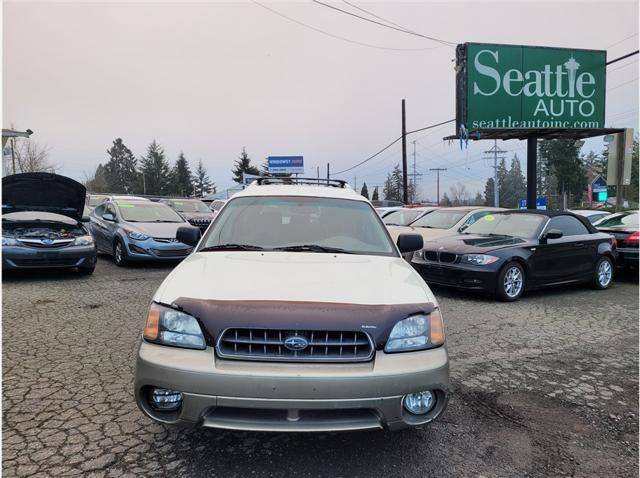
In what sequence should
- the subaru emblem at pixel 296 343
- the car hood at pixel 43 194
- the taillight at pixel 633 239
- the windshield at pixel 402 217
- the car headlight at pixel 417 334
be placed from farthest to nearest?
1. the windshield at pixel 402 217
2. the taillight at pixel 633 239
3. the car hood at pixel 43 194
4. the car headlight at pixel 417 334
5. the subaru emblem at pixel 296 343

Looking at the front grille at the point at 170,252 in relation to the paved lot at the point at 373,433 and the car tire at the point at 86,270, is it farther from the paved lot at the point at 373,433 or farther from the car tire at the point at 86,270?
the paved lot at the point at 373,433

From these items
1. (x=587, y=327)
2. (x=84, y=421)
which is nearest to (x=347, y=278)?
(x=84, y=421)

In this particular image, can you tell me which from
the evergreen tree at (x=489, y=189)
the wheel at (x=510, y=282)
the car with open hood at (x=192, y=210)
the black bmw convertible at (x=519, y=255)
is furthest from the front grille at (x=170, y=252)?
the evergreen tree at (x=489, y=189)

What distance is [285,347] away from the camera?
2.28 m

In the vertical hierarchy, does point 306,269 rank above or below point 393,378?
above

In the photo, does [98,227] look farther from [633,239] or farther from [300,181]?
[633,239]

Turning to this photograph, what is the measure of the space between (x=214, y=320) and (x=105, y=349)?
8.63 ft

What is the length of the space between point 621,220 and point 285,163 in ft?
148

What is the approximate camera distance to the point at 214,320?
2.32m

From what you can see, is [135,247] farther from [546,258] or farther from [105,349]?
[546,258]

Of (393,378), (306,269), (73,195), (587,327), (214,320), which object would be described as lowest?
(587,327)

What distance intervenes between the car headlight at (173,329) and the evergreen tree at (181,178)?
7895 cm

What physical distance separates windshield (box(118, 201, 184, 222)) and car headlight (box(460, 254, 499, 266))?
6.99 metres

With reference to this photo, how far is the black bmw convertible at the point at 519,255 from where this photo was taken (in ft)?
22.4
